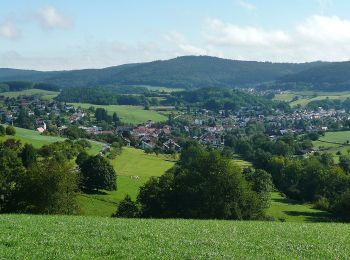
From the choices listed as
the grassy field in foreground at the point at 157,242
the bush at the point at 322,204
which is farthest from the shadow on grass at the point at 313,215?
the grassy field in foreground at the point at 157,242

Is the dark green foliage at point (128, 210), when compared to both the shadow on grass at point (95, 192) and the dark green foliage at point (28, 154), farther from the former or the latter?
the dark green foliage at point (28, 154)

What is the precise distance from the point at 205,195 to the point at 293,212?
21336 mm

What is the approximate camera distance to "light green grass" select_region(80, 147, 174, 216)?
55.9m

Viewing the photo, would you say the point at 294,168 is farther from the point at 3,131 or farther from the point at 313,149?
the point at 3,131

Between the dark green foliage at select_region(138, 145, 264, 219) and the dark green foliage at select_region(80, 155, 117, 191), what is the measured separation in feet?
59.2

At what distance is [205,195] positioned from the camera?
43.9 metres

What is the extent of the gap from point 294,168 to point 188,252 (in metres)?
72.7

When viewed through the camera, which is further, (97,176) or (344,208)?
(97,176)

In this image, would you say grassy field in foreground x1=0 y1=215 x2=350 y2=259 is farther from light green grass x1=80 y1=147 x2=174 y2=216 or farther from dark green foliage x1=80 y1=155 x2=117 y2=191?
dark green foliage x1=80 y1=155 x2=117 y2=191

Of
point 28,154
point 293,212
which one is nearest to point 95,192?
point 28,154

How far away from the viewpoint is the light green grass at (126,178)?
55.9 metres

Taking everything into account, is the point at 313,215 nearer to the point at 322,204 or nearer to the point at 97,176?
the point at 322,204

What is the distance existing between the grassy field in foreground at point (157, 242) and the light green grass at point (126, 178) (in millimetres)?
23103

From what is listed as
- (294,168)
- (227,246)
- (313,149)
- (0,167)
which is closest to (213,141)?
(313,149)
